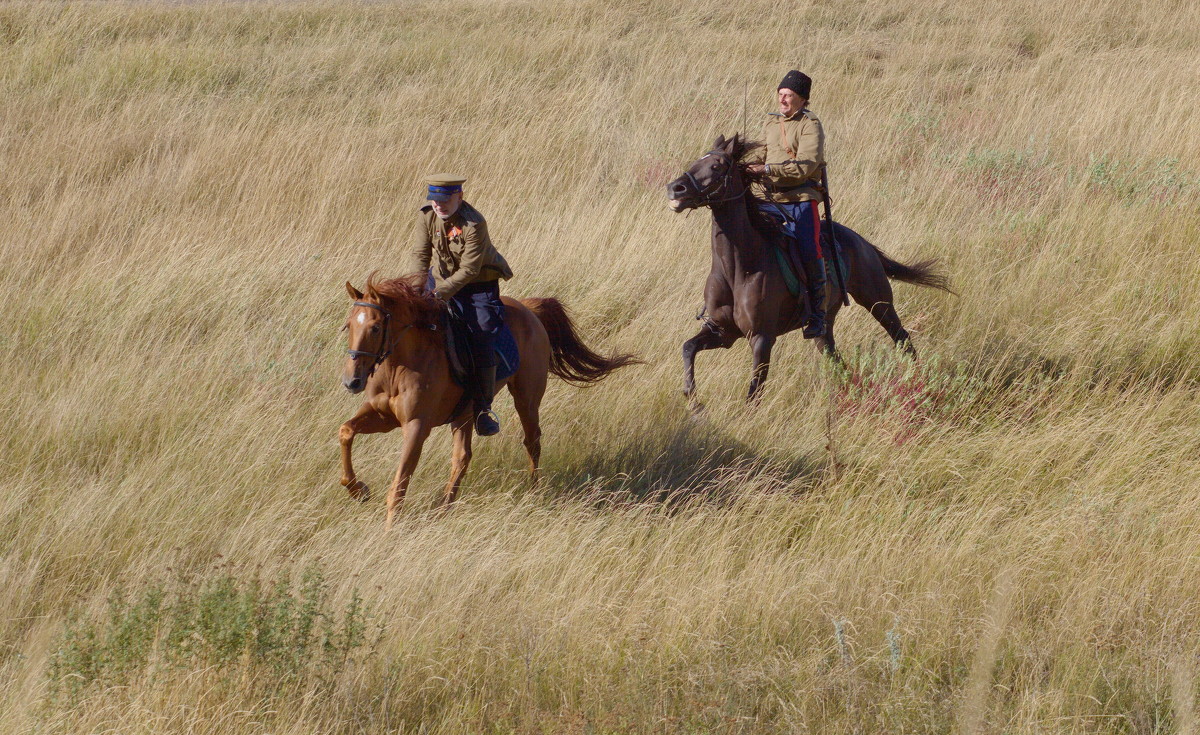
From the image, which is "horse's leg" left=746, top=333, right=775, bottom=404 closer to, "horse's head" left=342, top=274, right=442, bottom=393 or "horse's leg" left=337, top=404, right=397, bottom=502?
"horse's head" left=342, top=274, right=442, bottom=393

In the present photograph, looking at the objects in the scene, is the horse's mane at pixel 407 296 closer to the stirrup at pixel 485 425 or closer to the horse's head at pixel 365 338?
the horse's head at pixel 365 338

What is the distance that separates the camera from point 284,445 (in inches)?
237

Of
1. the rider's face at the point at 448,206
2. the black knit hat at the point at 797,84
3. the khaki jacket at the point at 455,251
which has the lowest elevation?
the khaki jacket at the point at 455,251

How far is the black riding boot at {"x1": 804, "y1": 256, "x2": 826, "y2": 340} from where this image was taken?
23.7ft

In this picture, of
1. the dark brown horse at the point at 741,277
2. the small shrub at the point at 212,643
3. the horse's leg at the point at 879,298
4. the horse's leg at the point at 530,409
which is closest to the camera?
the small shrub at the point at 212,643

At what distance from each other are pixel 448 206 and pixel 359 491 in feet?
4.94

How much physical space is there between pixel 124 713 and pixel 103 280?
5395 mm

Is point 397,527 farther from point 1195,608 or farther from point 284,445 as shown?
point 1195,608

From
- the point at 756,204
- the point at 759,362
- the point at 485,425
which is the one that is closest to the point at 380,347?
the point at 485,425

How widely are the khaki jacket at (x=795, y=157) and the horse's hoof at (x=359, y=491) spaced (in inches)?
133

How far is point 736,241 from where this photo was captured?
279 inches

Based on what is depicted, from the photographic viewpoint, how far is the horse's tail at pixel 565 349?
6.55m

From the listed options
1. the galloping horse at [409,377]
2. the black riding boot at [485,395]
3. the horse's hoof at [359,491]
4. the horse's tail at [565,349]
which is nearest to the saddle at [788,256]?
the horse's tail at [565,349]

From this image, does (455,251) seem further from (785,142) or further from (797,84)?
(797,84)
